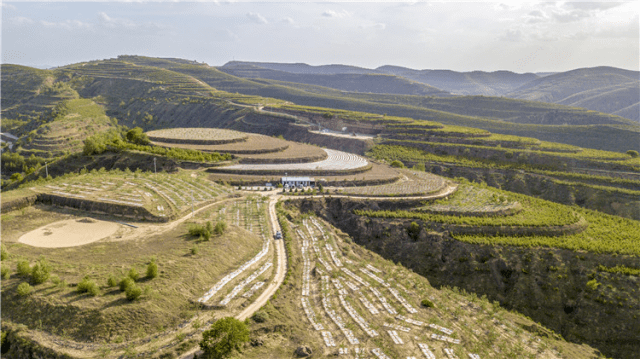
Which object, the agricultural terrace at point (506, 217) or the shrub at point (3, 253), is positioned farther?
the agricultural terrace at point (506, 217)

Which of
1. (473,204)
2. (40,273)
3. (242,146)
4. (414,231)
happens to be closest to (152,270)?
(40,273)

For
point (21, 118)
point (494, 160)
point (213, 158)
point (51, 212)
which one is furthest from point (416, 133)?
point (21, 118)

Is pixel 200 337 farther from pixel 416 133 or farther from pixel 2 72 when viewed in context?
pixel 2 72

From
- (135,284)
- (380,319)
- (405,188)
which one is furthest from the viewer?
(405,188)

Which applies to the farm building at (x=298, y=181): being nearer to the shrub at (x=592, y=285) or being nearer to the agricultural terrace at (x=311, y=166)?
the agricultural terrace at (x=311, y=166)

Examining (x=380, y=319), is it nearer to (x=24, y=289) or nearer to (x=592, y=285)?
(x=592, y=285)

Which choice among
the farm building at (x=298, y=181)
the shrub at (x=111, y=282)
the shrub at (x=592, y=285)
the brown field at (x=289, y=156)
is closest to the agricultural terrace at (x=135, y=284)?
the shrub at (x=111, y=282)
